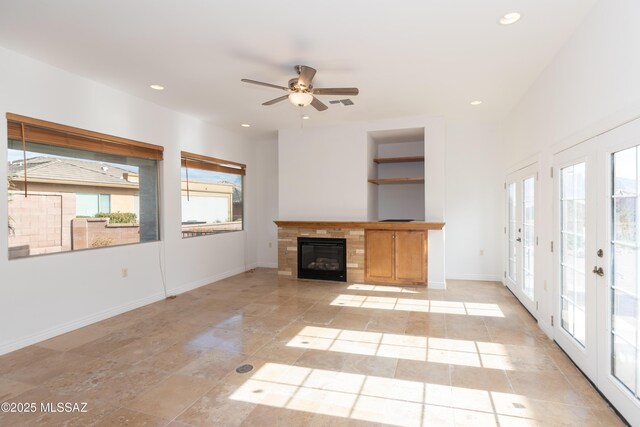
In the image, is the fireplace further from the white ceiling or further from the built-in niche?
the white ceiling

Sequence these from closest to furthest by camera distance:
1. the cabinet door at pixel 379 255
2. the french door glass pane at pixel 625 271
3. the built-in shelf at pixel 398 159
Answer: the french door glass pane at pixel 625 271, the cabinet door at pixel 379 255, the built-in shelf at pixel 398 159

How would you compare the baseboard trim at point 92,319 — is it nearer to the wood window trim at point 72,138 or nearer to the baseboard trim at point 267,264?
the baseboard trim at point 267,264

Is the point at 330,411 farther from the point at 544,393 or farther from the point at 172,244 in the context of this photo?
the point at 172,244

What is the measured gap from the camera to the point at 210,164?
5.87m

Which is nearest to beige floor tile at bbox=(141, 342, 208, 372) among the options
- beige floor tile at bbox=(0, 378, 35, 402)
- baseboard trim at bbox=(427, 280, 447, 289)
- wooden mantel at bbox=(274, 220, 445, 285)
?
beige floor tile at bbox=(0, 378, 35, 402)

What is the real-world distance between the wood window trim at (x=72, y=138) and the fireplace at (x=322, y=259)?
293 cm

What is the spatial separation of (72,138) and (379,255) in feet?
14.8

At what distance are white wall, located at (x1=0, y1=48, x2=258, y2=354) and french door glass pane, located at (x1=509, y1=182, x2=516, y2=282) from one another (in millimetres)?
4917

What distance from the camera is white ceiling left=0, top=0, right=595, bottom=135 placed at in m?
2.46

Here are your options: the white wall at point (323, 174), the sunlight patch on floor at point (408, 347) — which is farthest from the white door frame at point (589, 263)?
the white wall at point (323, 174)

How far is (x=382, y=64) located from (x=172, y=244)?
12.8ft

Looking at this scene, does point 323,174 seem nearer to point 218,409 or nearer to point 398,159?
point 398,159

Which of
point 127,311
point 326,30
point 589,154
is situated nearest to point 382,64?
point 326,30

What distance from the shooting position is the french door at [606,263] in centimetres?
198
